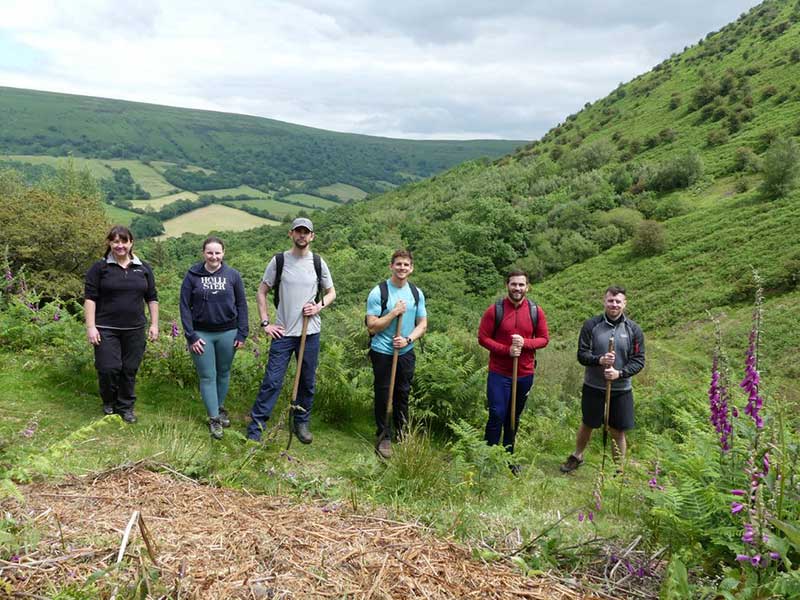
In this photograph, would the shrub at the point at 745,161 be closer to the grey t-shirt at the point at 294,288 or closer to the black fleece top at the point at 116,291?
the grey t-shirt at the point at 294,288

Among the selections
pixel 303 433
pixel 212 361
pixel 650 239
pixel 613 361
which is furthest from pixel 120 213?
pixel 613 361

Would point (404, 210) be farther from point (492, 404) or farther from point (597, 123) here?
point (492, 404)

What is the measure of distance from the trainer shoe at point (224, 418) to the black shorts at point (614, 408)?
3914mm

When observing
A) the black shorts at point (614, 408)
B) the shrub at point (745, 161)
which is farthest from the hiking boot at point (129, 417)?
the shrub at point (745, 161)

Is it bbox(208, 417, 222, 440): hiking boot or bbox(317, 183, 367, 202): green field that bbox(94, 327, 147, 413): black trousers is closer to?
bbox(208, 417, 222, 440): hiking boot

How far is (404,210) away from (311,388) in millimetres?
65224

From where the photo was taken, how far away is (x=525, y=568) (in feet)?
7.70

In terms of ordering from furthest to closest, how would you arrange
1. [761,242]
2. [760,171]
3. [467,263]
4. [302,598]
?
[467,263] → [760,171] → [761,242] → [302,598]

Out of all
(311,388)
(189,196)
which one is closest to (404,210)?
(311,388)

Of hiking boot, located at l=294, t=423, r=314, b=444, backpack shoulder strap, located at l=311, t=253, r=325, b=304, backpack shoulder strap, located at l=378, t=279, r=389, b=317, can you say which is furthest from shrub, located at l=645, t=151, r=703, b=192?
hiking boot, located at l=294, t=423, r=314, b=444

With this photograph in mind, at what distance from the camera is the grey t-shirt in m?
5.50

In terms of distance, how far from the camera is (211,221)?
358ft

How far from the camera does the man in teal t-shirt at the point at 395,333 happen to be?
5398 mm

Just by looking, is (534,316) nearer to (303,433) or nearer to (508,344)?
(508,344)
